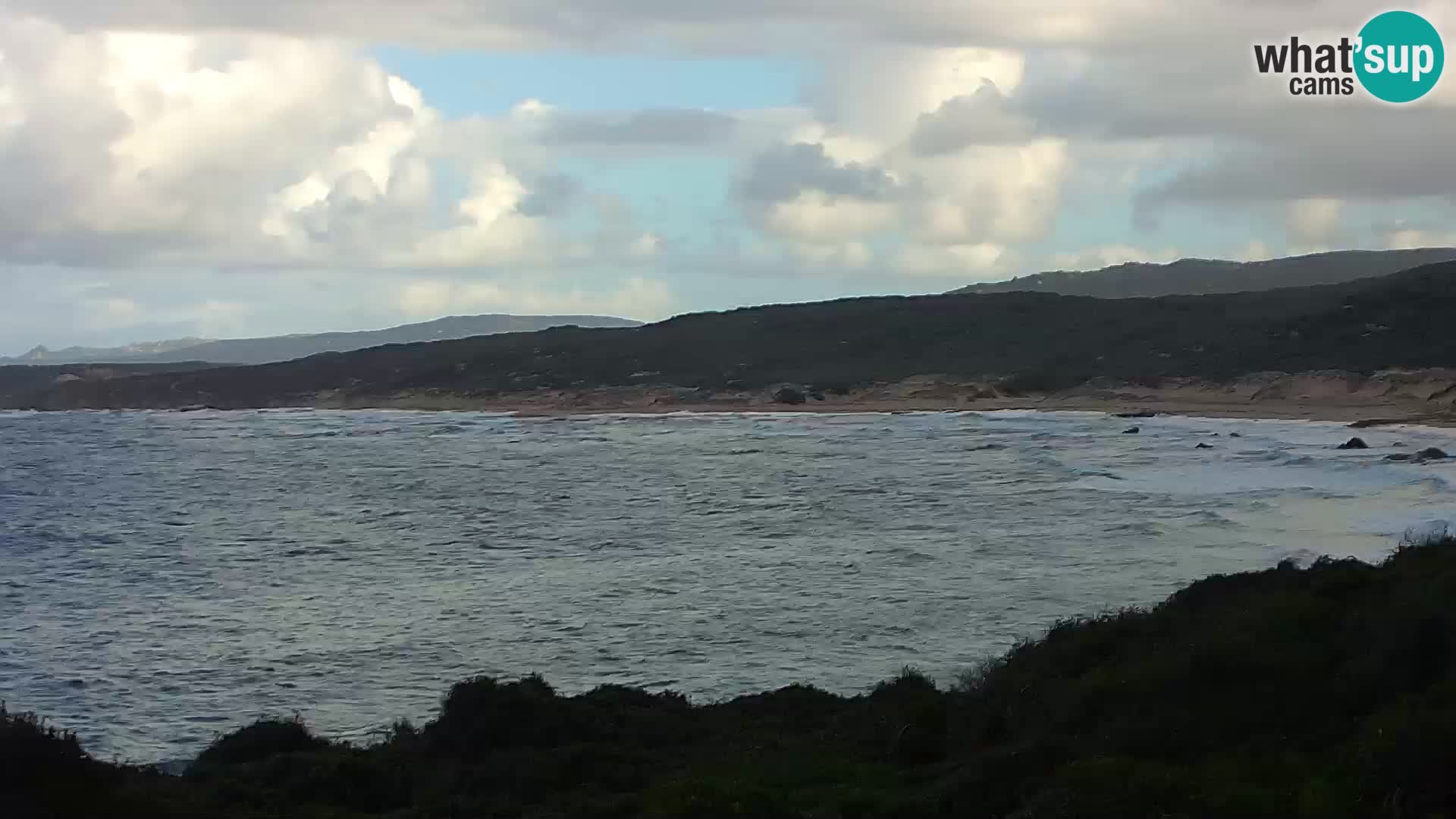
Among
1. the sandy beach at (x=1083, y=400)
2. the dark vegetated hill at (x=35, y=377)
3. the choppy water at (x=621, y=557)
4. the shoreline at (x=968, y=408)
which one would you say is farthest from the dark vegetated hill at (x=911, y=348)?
the choppy water at (x=621, y=557)

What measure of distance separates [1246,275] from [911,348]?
93.2m

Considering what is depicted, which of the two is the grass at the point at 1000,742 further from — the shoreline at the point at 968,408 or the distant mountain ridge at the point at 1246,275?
the distant mountain ridge at the point at 1246,275

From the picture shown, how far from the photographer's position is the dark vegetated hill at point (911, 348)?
80312 mm

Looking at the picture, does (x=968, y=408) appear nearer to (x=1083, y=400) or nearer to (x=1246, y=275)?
(x=1083, y=400)

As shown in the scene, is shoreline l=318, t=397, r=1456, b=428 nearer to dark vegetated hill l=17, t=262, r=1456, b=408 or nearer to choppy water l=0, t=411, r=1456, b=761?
dark vegetated hill l=17, t=262, r=1456, b=408

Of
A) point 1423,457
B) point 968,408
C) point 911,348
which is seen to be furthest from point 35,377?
point 1423,457

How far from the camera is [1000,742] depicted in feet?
43.8

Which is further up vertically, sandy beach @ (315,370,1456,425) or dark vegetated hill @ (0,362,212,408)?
dark vegetated hill @ (0,362,212,408)

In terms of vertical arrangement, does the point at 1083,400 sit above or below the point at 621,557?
above

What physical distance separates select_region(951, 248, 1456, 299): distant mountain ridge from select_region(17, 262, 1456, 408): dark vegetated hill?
54.7 metres

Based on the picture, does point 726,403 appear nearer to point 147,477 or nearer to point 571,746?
point 147,477

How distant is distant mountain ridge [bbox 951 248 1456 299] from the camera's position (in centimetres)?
17262

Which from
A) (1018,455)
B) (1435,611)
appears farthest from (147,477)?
(1435,611)

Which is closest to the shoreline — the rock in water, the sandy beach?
the sandy beach
